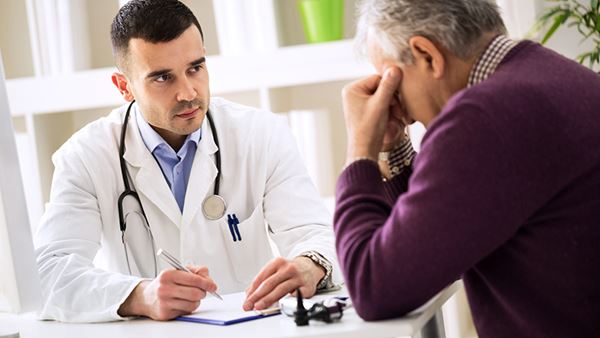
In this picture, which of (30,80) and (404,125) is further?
(30,80)

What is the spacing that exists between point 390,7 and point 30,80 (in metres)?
2.25

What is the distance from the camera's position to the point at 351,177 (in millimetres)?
1612

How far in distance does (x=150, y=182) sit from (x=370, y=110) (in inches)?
37.8

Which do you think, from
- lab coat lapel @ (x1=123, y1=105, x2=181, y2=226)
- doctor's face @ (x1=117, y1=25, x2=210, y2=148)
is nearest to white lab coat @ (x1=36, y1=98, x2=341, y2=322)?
lab coat lapel @ (x1=123, y1=105, x2=181, y2=226)

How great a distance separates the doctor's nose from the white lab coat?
172mm

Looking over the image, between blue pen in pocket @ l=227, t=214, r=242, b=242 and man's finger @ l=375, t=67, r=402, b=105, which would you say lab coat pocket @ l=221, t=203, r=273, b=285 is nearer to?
blue pen in pocket @ l=227, t=214, r=242, b=242

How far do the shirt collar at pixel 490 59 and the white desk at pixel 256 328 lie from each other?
1.39 ft

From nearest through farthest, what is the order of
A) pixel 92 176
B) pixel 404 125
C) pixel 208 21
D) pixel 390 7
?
1. pixel 390 7
2. pixel 404 125
3. pixel 92 176
4. pixel 208 21

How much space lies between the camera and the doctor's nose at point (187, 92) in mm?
2443

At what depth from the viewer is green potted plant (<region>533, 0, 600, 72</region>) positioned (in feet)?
9.85

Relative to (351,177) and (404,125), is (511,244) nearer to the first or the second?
(351,177)

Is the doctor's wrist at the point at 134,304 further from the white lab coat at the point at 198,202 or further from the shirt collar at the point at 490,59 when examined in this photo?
the shirt collar at the point at 490,59

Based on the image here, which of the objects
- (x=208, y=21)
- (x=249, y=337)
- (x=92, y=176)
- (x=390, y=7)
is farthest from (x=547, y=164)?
(x=208, y=21)

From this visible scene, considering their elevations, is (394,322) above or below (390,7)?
below
